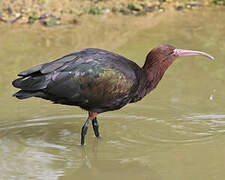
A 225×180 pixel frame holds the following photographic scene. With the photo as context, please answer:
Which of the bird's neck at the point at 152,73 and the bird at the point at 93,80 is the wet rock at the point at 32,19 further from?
the bird's neck at the point at 152,73

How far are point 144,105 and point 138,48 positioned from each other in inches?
89.8

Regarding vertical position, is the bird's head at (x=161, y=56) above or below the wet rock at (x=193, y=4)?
above

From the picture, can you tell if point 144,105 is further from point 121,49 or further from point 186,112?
point 121,49

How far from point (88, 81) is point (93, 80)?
2.3 inches

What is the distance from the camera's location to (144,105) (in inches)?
296

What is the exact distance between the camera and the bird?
236 inches

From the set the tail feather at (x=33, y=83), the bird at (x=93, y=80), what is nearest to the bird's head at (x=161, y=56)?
the bird at (x=93, y=80)

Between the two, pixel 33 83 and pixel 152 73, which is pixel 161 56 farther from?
pixel 33 83

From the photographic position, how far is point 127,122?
22.9ft

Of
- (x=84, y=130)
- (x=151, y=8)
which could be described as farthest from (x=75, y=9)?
(x=84, y=130)

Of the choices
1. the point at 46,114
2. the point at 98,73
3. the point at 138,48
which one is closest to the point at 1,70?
the point at 46,114

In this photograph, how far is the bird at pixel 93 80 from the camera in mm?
6004

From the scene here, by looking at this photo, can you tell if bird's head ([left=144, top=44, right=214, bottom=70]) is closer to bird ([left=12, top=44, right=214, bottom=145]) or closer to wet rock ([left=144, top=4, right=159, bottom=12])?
bird ([left=12, top=44, right=214, bottom=145])

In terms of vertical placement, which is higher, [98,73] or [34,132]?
[98,73]
